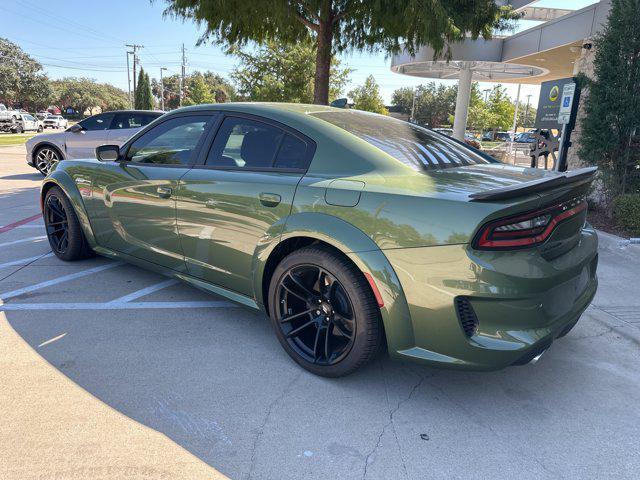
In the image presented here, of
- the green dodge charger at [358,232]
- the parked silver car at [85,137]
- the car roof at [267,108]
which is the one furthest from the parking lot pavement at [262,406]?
the parked silver car at [85,137]

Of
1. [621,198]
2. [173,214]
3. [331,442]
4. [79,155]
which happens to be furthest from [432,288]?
[79,155]

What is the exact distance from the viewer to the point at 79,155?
10.9m

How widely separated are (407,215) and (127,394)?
5.98 ft

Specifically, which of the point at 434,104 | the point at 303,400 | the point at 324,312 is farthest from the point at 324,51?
the point at 434,104

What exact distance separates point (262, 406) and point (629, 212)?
5.69m

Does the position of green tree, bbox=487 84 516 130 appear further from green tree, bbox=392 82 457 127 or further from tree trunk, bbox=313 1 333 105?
tree trunk, bbox=313 1 333 105

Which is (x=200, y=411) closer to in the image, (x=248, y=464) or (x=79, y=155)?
(x=248, y=464)

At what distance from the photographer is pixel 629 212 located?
6094mm

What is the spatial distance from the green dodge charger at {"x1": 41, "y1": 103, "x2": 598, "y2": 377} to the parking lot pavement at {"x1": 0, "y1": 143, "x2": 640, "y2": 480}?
0.34 metres

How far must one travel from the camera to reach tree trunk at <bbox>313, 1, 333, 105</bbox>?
30.5 feet

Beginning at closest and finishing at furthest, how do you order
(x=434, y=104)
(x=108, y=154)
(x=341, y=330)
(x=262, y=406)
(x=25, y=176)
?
(x=262, y=406) → (x=341, y=330) → (x=108, y=154) → (x=25, y=176) → (x=434, y=104)

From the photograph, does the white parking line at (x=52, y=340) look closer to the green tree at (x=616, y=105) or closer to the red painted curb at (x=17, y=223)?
the red painted curb at (x=17, y=223)

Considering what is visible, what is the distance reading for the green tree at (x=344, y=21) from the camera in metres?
8.08

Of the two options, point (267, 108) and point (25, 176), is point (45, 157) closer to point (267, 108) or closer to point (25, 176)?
point (25, 176)
